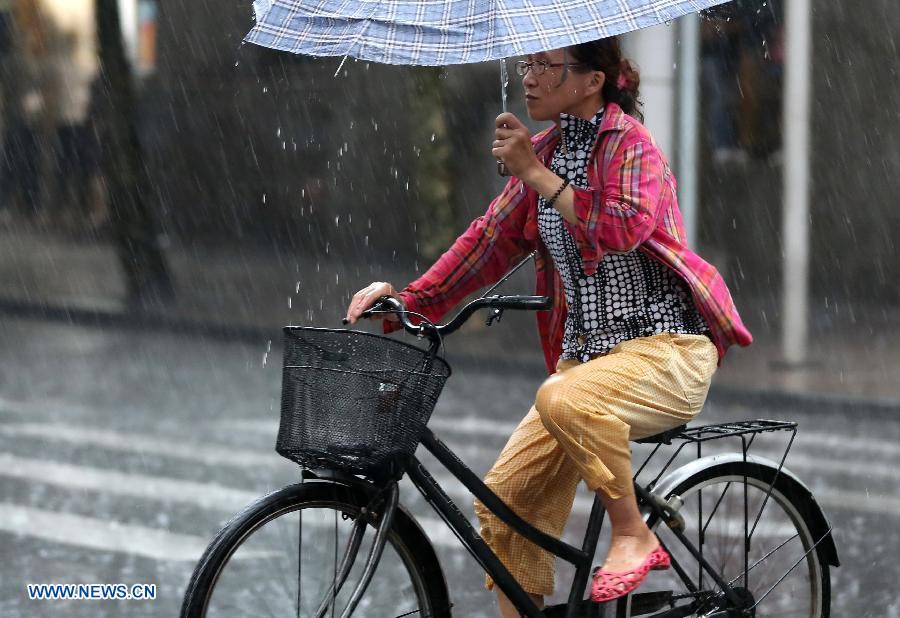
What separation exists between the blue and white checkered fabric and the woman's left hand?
18 cm

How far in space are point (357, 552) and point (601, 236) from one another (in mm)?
901

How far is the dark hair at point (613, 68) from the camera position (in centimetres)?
362

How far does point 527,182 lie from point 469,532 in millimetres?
844

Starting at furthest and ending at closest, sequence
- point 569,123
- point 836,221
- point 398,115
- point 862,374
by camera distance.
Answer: point 398,115
point 836,221
point 862,374
point 569,123

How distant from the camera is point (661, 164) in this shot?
3.56 meters

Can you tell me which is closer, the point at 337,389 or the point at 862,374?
the point at 337,389

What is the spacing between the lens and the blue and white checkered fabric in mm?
3377

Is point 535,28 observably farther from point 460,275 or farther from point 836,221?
point 836,221

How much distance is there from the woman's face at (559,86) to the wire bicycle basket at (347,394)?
74 cm

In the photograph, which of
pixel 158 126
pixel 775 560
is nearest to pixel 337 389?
pixel 775 560

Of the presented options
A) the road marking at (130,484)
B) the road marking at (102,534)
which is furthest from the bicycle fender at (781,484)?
the road marking at (130,484)

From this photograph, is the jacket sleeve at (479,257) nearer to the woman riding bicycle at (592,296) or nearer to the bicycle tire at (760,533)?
the woman riding bicycle at (592,296)

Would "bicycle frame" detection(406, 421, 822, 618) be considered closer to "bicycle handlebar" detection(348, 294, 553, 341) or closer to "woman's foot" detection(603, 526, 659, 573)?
"woman's foot" detection(603, 526, 659, 573)

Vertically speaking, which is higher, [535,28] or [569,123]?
[535,28]
